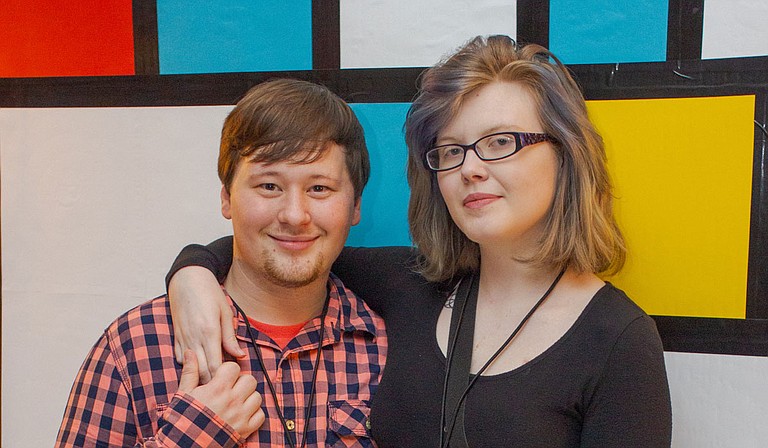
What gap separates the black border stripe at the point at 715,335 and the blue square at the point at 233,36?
1026mm

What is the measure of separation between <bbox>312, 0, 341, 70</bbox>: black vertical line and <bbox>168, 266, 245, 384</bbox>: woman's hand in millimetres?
628

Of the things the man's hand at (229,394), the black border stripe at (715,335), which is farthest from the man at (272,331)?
the black border stripe at (715,335)

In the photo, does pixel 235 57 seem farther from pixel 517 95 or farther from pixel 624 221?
pixel 624 221

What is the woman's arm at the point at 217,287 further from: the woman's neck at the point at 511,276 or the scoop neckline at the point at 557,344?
the scoop neckline at the point at 557,344

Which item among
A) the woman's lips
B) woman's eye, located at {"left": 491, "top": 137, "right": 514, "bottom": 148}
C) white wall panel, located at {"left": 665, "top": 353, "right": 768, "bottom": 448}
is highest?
woman's eye, located at {"left": 491, "top": 137, "right": 514, "bottom": 148}

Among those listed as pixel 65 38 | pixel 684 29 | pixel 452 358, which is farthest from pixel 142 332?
pixel 684 29

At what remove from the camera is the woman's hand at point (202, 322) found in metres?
1.21

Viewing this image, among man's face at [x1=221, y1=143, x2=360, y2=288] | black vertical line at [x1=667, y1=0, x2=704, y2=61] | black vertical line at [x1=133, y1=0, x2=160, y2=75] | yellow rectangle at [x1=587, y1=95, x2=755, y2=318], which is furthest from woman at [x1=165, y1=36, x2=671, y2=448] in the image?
black vertical line at [x1=133, y1=0, x2=160, y2=75]

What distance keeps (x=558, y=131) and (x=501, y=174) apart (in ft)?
Result: 0.40

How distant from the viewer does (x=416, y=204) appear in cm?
138

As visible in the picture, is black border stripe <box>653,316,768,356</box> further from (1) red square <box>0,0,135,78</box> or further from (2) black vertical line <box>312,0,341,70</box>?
(1) red square <box>0,0,135,78</box>

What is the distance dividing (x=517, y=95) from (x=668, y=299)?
62 cm

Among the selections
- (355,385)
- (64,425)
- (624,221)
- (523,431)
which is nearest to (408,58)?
(624,221)

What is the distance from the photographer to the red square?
1749 millimetres
